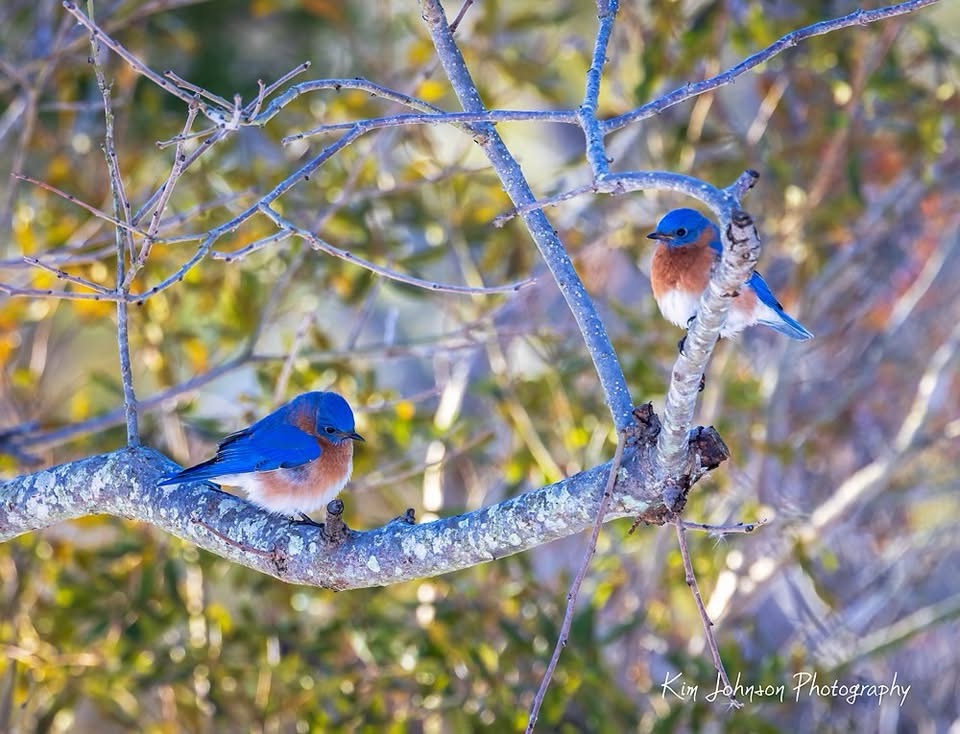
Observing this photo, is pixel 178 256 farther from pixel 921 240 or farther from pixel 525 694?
pixel 921 240

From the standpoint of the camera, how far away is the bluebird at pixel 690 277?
13.8 ft

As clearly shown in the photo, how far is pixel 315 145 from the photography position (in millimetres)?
5668

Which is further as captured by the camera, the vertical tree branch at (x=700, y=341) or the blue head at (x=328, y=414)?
the blue head at (x=328, y=414)

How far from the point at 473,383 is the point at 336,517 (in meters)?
3.32

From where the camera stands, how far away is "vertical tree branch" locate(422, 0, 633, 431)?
2.96m

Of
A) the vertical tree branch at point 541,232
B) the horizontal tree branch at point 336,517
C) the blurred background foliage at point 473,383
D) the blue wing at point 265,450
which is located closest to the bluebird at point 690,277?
the blurred background foliage at point 473,383

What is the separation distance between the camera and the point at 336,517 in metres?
2.99

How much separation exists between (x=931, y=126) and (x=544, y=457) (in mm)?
2572

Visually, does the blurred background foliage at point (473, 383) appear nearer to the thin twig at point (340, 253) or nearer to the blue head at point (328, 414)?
the blue head at point (328, 414)

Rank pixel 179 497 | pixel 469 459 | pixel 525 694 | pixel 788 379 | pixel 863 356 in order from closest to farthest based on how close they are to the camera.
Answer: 1. pixel 179 497
2. pixel 525 694
3. pixel 788 379
4. pixel 469 459
5. pixel 863 356

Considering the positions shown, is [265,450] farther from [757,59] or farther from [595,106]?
[757,59]

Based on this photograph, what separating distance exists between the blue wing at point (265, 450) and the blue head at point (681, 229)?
156cm

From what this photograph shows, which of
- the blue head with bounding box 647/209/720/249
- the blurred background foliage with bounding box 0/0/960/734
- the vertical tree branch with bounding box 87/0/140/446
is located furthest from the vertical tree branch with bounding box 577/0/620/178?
the blurred background foliage with bounding box 0/0/960/734

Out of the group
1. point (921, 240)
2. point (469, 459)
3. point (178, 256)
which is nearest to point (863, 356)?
point (921, 240)
